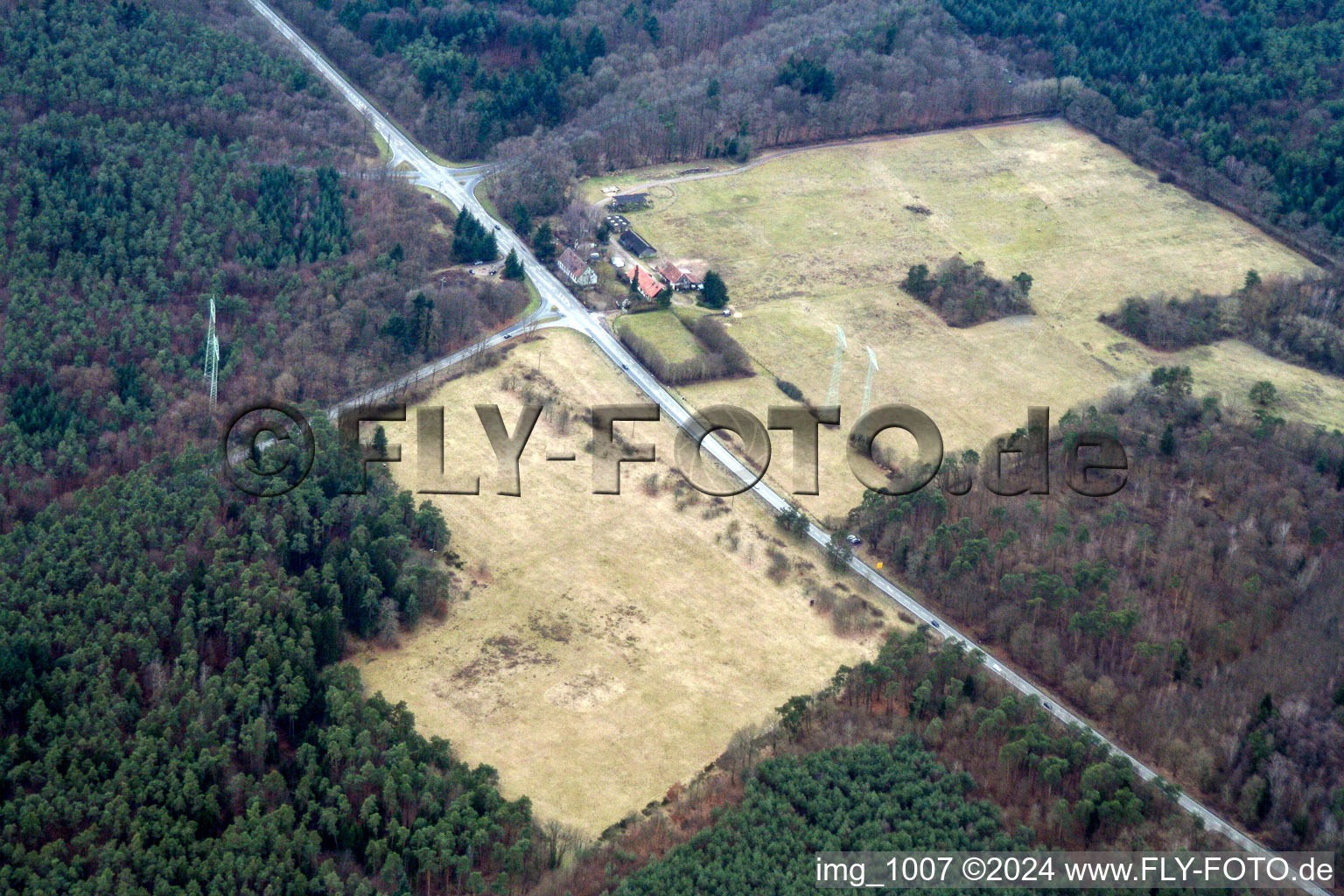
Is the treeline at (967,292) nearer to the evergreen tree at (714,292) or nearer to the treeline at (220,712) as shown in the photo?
the evergreen tree at (714,292)

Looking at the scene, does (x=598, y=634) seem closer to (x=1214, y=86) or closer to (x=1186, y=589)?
(x=1186, y=589)

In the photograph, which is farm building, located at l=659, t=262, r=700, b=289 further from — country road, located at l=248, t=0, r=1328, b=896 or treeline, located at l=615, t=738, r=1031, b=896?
treeline, located at l=615, t=738, r=1031, b=896

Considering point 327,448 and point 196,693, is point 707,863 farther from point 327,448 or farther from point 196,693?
point 327,448

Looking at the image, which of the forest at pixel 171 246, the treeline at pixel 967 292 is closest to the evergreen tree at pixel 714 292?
the forest at pixel 171 246

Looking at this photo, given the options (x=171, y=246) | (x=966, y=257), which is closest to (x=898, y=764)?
(x=966, y=257)

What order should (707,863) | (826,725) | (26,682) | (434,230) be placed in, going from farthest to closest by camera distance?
(434,230) → (826,725) → (26,682) → (707,863)

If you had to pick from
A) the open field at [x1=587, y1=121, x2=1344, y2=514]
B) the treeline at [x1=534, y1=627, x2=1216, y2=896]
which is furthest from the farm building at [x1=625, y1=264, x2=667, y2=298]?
the treeline at [x1=534, y1=627, x2=1216, y2=896]

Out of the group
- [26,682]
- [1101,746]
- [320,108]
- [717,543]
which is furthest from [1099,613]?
[320,108]
